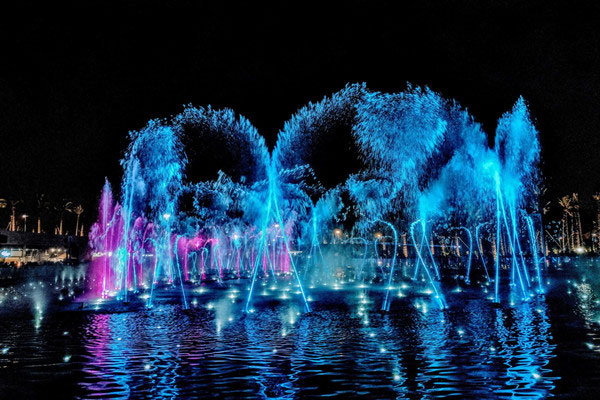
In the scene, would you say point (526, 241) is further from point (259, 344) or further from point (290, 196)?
point (259, 344)

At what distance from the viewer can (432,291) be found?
27.3 m

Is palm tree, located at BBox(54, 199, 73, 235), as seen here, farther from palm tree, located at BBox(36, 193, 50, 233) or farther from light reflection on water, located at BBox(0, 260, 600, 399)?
light reflection on water, located at BBox(0, 260, 600, 399)

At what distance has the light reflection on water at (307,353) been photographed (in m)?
8.34

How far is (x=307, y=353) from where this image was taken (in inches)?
439

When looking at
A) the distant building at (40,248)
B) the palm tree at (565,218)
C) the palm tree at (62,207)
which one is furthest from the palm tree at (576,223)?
the palm tree at (62,207)

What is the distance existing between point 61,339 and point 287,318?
722 cm

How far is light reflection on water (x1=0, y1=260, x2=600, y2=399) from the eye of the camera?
8.34 metres

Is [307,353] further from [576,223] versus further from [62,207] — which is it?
[576,223]

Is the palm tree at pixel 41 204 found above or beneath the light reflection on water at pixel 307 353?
above

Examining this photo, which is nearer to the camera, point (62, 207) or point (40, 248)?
point (40, 248)

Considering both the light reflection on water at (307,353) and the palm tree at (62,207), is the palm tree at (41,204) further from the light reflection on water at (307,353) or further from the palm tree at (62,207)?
the light reflection on water at (307,353)

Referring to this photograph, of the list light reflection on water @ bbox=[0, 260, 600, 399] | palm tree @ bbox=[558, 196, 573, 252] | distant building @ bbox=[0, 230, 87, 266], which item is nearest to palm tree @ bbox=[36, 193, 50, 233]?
distant building @ bbox=[0, 230, 87, 266]

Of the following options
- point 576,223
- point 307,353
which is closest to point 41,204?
point 307,353

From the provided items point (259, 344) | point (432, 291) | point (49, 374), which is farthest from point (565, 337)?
point (432, 291)
